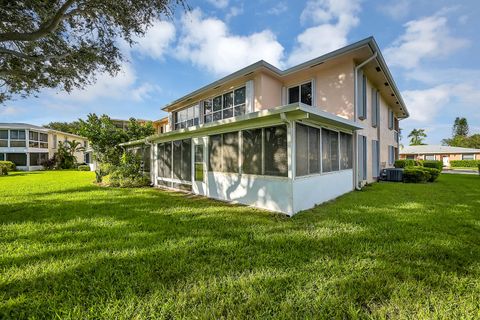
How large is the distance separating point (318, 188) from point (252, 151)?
8.30ft

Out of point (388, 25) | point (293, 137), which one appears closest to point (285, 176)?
point (293, 137)

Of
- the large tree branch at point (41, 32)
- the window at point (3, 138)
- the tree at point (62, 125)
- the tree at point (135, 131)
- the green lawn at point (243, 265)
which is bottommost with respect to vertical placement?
the green lawn at point (243, 265)

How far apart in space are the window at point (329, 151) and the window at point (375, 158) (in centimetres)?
525

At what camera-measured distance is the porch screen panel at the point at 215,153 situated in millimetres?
8163

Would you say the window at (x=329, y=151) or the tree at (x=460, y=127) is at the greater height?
the tree at (x=460, y=127)

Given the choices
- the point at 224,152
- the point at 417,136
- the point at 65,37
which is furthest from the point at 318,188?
the point at 417,136

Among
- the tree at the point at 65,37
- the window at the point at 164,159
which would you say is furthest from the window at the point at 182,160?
the tree at the point at 65,37

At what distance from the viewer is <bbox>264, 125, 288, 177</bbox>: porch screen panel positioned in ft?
19.8

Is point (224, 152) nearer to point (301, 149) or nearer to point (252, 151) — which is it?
point (252, 151)

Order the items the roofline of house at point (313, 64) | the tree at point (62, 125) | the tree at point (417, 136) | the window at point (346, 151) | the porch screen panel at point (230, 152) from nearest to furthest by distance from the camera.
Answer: the porch screen panel at point (230, 152)
the roofline of house at point (313, 64)
the window at point (346, 151)
the tree at point (62, 125)
the tree at point (417, 136)

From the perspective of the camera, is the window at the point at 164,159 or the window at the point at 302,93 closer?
the window at the point at 302,93

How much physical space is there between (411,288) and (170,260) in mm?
3318

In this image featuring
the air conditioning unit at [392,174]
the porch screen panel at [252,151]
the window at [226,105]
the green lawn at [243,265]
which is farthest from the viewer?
the air conditioning unit at [392,174]

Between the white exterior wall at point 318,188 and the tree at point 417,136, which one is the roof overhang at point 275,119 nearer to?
the white exterior wall at point 318,188
